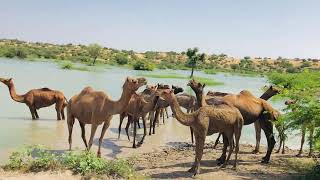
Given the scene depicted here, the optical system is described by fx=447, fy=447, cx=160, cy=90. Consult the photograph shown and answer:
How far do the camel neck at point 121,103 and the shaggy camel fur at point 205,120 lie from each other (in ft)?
3.12

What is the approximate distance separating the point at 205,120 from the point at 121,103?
7.25 feet

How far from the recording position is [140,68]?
7094cm

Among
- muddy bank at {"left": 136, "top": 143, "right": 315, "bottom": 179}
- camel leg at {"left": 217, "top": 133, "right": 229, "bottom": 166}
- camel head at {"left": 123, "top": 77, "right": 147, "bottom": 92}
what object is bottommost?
muddy bank at {"left": 136, "top": 143, "right": 315, "bottom": 179}

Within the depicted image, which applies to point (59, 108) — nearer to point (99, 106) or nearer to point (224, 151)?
point (99, 106)

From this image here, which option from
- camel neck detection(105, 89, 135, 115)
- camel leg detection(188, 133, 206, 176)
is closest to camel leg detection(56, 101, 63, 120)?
camel neck detection(105, 89, 135, 115)

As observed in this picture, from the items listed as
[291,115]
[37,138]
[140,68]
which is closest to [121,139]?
[37,138]

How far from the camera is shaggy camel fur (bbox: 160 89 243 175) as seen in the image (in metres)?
11.0

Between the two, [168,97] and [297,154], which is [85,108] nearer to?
[168,97]

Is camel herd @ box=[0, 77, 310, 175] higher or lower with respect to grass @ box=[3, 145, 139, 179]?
higher

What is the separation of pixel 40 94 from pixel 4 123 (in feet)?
8.60

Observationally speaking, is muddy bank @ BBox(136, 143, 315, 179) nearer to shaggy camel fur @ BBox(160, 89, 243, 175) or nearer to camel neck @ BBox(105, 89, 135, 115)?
shaggy camel fur @ BBox(160, 89, 243, 175)

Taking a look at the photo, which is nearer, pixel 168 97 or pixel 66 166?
pixel 66 166

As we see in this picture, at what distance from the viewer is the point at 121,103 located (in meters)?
11.6

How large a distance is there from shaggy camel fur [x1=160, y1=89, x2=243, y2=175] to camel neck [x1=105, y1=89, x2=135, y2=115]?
0.95m
